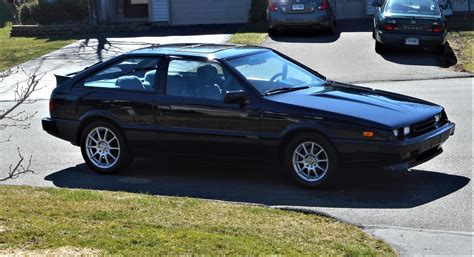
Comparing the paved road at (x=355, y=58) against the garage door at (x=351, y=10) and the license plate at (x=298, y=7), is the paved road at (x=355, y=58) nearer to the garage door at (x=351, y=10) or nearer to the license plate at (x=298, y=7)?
the license plate at (x=298, y=7)

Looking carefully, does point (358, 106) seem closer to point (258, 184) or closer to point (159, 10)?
point (258, 184)

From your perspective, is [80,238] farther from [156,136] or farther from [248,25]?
[248,25]

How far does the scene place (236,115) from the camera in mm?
8109

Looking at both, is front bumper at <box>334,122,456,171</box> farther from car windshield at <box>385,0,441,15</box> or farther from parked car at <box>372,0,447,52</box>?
car windshield at <box>385,0,441,15</box>

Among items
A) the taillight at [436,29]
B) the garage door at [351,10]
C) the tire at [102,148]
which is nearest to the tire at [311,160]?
the tire at [102,148]

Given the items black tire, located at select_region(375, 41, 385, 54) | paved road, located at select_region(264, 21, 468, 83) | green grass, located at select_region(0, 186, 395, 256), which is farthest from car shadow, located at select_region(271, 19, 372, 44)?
green grass, located at select_region(0, 186, 395, 256)

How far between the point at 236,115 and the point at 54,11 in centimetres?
2276

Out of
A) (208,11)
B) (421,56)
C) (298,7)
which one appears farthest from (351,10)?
(421,56)

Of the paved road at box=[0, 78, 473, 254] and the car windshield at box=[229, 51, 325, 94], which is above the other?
the car windshield at box=[229, 51, 325, 94]

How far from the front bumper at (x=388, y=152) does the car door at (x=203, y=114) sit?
3.46 feet

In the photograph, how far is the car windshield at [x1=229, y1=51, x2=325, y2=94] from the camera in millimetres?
8328

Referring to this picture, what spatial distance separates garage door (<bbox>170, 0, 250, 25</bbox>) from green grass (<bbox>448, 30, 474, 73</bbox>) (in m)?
9.19

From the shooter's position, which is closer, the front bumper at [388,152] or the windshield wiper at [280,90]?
the front bumper at [388,152]

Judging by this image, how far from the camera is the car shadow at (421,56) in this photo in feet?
60.3
